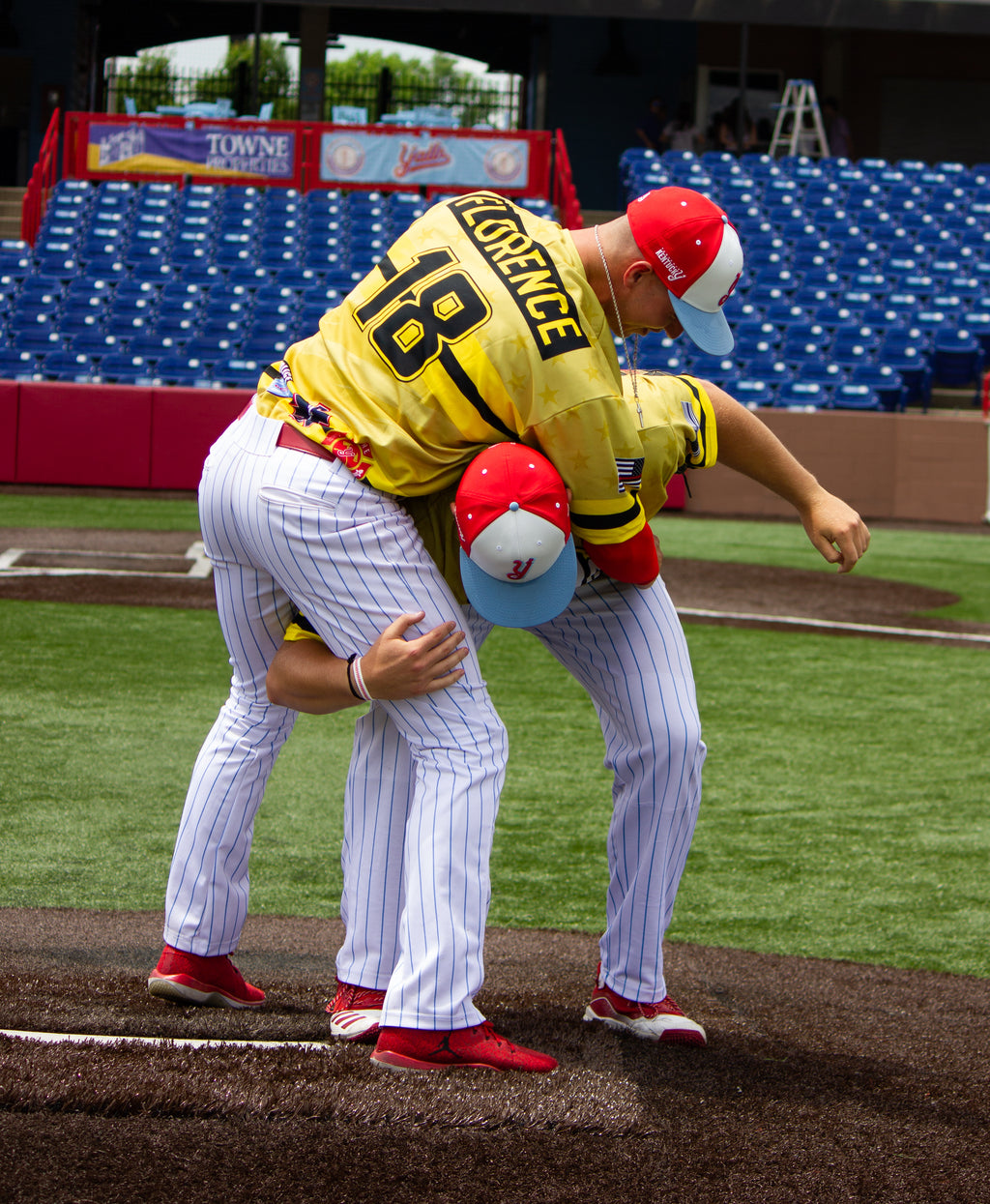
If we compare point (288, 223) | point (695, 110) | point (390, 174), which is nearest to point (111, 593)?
point (288, 223)

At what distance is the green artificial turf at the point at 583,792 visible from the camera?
3.74m

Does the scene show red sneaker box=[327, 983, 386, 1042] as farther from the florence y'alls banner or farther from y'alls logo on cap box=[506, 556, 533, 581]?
the florence y'alls banner

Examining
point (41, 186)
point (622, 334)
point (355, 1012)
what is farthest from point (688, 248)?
point (41, 186)

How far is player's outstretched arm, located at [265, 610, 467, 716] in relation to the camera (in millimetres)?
2311

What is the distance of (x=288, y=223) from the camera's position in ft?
64.1

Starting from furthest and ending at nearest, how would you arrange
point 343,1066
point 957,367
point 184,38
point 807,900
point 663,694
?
1. point 184,38
2. point 957,367
3. point 807,900
4. point 663,694
5. point 343,1066

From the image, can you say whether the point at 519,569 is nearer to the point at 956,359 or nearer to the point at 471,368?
the point at 471,368

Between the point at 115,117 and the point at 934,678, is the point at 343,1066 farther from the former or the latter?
the point at 115,117

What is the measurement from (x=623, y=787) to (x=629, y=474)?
0.64 metres

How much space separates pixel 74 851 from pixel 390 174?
59.0ft

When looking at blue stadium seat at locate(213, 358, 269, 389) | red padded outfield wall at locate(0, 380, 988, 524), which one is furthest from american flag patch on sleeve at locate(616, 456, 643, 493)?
blue stadium seat at locate(213, 358, 269, 389)

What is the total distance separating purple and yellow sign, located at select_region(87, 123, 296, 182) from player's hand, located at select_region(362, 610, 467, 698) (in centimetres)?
1937

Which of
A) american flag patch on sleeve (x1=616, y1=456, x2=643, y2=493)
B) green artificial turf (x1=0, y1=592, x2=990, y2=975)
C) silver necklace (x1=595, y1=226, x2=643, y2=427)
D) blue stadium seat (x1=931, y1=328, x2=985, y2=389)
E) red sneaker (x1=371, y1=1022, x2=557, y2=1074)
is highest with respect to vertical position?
blue stadium seat (x1=931, y1=328, x2=985, y2=389)

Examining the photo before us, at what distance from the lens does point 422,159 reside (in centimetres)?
2042
